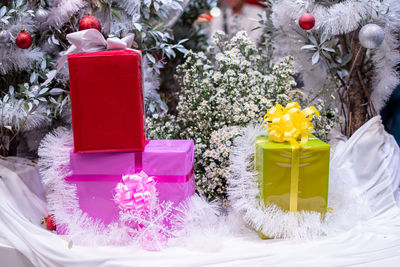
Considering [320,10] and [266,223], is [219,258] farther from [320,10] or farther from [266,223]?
[320,10]

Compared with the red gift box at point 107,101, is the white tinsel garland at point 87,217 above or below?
below

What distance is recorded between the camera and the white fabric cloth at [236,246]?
106 cm

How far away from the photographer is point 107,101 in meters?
1.18

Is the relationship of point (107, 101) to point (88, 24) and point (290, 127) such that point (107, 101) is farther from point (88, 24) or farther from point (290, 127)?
point (290, 127)

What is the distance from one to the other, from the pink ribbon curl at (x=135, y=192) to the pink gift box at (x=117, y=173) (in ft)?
0.11

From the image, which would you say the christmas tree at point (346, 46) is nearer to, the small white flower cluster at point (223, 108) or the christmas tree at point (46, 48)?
the small white flower cluster at point (223, 108)

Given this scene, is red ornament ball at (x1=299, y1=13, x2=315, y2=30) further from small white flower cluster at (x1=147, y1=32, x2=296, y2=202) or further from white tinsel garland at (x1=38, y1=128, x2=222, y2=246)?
white tinsel garland at (x1=38, y1=128, x2=222, y2=246)

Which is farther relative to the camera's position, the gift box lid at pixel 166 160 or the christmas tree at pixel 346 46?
the christmas tree at pixel 346 46

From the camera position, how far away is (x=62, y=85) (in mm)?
1647

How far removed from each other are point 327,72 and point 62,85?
4.25 ft

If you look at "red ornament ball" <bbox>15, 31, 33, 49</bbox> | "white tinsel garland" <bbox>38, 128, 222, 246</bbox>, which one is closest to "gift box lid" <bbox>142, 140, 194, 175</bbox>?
"white tinsel garland" <bbox>38, 128, 222, 246</bbox>

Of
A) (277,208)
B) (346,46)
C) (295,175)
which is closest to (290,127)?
(295,175)

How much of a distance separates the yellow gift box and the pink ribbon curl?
0.39 m

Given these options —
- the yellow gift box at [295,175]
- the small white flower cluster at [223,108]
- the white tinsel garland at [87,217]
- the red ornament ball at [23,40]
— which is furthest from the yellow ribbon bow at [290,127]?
the red ornament ball at [23,40]
